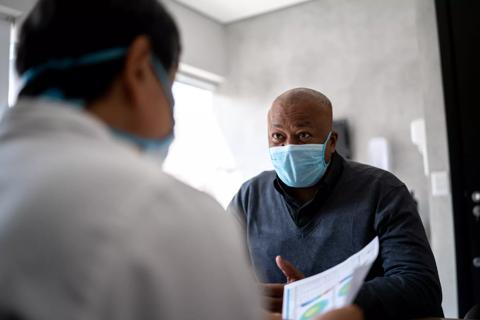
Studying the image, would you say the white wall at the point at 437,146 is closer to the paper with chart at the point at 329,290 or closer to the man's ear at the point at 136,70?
the paper with chart at the point at 329,290

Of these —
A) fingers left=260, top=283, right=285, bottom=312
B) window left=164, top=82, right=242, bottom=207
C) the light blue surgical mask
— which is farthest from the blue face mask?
window left=164, top=82, right=242, bottom=207

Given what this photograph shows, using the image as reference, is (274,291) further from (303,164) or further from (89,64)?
(89,64)

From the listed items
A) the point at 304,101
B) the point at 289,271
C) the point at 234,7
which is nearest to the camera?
the point at 289,271

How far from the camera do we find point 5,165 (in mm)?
464

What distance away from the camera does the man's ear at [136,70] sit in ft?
1.92

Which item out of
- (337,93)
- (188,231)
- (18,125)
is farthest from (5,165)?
(337,93)

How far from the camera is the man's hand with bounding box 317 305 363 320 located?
0.86 metres

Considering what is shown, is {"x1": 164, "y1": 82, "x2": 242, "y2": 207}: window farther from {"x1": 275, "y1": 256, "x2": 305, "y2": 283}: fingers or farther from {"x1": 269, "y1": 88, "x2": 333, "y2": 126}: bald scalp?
{"x1": 275, "y1": 256, "x2": 305, "y2": 283}: fingers

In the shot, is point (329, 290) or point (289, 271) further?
point (289, 271)

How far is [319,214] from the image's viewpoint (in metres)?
1.50

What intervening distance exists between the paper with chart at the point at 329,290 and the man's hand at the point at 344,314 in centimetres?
1

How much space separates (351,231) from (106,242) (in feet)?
3.71

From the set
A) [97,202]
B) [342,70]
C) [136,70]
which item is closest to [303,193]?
[136,70]

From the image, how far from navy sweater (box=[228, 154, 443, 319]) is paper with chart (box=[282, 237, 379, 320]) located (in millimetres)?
141
